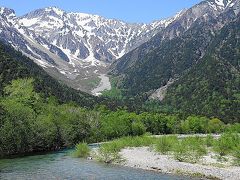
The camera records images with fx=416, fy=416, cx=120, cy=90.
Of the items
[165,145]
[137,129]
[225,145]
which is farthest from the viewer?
[137,129]

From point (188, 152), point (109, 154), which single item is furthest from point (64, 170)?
point (188, 152)

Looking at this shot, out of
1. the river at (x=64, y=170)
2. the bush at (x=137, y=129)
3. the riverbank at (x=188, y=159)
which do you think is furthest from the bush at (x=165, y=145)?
the bush at (x=137, y=129)

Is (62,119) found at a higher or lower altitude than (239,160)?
higher

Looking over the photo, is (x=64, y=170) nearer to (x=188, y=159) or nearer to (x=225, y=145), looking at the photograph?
(x=188, y=159)

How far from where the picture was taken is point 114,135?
553ft

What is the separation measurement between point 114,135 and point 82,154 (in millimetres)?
74488

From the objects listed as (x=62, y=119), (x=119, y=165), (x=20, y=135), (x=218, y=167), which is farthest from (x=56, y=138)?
(x=218, y=167)

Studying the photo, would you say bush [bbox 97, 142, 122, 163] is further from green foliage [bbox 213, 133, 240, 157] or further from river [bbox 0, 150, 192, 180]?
green foliage [bbox 213, 133, 240, 157]

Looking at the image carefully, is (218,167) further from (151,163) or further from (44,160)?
(44,160)

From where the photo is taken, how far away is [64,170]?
71062 mm

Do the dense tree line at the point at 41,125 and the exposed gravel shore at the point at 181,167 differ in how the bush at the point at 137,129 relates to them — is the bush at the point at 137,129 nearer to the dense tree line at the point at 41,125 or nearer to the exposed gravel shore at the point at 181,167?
the dense tree line at the point at 41,125

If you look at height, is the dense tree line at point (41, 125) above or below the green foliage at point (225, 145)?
above

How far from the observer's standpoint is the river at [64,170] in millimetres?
62906

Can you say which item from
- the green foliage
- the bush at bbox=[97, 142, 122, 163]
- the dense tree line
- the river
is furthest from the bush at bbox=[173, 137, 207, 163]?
the dense tree line
